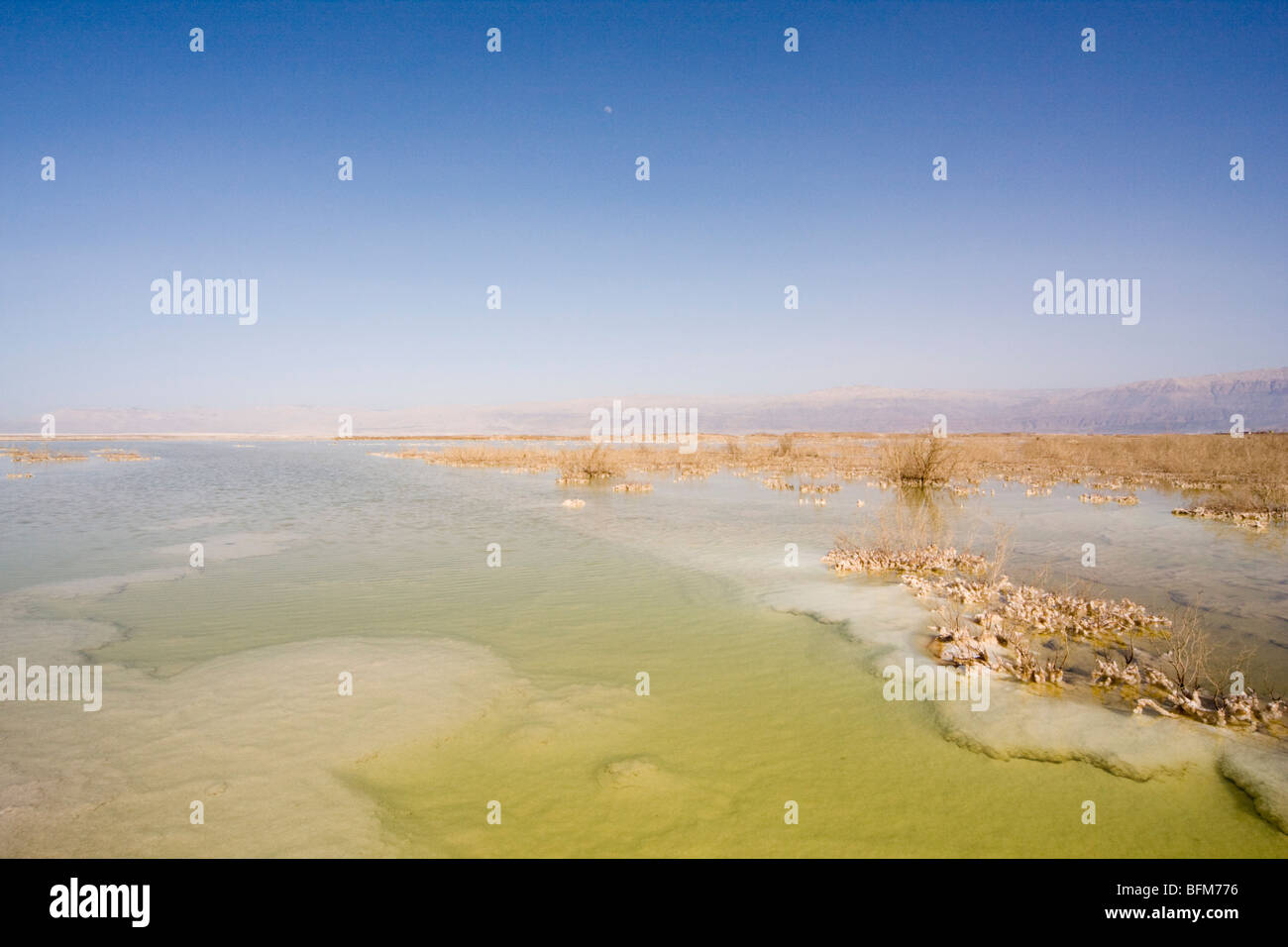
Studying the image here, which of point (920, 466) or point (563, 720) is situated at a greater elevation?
point (920, 466)

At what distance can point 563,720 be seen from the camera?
19.2 feet

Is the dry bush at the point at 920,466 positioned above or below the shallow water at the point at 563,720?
above

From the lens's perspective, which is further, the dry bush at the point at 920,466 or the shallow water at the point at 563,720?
the dry bush at the point at 920,466

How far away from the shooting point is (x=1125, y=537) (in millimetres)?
14828

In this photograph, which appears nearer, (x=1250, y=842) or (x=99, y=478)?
(x=1250, y=842)

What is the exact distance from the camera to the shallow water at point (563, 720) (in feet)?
13.9

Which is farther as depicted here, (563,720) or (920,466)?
(920,466)

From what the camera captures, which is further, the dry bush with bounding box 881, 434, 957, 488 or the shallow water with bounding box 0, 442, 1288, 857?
the dry bush with bounding box 881, 434, 957, 488

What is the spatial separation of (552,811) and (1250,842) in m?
4.64

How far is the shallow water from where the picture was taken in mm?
4242

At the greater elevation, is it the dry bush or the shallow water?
the dry bush
